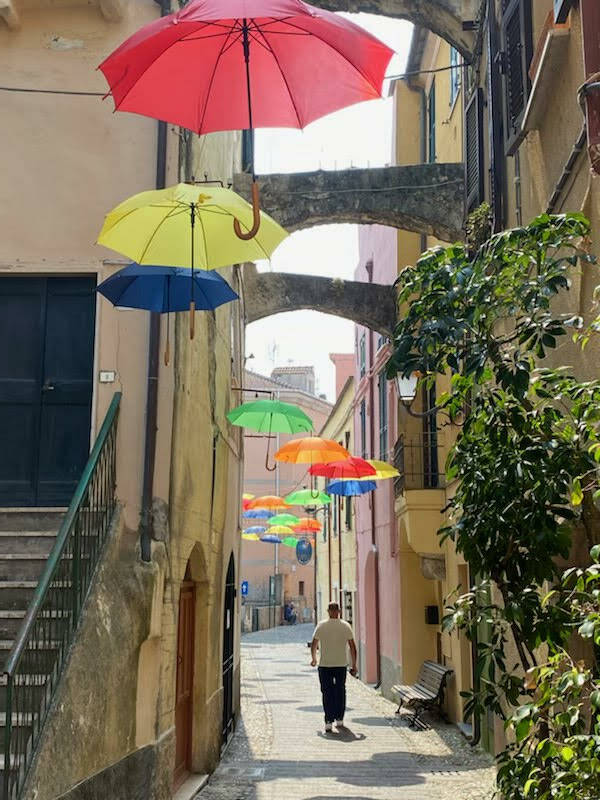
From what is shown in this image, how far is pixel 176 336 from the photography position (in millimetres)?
8500

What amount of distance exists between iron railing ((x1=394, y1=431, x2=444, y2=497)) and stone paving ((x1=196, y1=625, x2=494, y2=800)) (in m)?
3.68

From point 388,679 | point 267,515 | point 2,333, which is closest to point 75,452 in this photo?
point 2,333

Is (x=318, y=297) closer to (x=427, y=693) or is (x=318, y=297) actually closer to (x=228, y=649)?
(x=228, y=649)

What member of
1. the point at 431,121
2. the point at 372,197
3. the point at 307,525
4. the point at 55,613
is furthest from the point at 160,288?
the point at 307,525

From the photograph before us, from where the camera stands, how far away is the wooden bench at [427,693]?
1348 centimetres

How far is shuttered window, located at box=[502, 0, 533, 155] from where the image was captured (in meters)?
7.31

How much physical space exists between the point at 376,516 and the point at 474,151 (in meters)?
11.0

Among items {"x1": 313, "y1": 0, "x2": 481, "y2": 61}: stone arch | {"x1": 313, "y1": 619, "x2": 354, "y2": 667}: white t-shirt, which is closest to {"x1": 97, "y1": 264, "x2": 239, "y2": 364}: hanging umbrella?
{"x1": 313, "y1": 0, "x2": 481, "y2": 61}: stone arch

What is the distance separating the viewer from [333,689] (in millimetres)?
12797

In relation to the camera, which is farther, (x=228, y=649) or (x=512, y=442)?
(x=228, y=649)

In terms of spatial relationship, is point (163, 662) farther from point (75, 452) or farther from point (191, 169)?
point (191, 169)

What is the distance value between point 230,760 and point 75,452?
4.80m

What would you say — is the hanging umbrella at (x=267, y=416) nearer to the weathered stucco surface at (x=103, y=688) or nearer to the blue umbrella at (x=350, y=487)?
the weathered stucco surface at (x=103, y=688)

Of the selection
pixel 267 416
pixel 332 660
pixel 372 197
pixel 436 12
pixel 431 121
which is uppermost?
pixel 431 121
